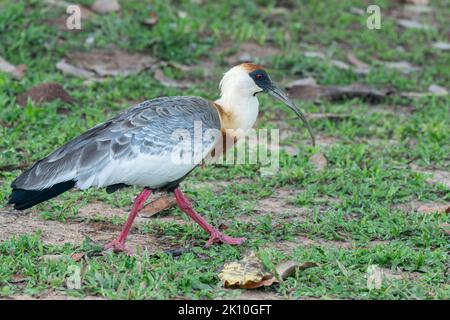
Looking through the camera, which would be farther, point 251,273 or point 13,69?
point 13,69

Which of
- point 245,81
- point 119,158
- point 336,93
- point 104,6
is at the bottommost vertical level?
point 336,93

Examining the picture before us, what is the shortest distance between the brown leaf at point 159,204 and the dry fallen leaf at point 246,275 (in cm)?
152

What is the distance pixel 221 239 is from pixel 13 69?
409cm

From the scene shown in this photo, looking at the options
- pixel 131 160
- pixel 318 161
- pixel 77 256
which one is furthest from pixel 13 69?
pixel 77 256

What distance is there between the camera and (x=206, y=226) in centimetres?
648

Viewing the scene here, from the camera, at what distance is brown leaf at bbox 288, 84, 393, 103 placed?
9852mm

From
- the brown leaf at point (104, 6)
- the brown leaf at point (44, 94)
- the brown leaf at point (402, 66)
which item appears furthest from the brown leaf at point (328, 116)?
the brown leaf at point (104, 6)

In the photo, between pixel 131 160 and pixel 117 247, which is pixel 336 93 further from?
pixel 117 247

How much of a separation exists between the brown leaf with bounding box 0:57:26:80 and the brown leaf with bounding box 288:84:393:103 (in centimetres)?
272

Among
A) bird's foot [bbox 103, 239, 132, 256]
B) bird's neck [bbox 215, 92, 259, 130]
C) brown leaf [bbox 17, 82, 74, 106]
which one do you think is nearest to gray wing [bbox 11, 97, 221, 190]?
bird's neck [bbox 215, 92, 259, 130]

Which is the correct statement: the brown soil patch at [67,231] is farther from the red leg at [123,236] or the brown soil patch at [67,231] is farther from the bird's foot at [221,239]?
the bird's foot at [221,239]

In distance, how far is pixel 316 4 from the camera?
39.7 ft

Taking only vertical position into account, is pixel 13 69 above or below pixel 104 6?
below
